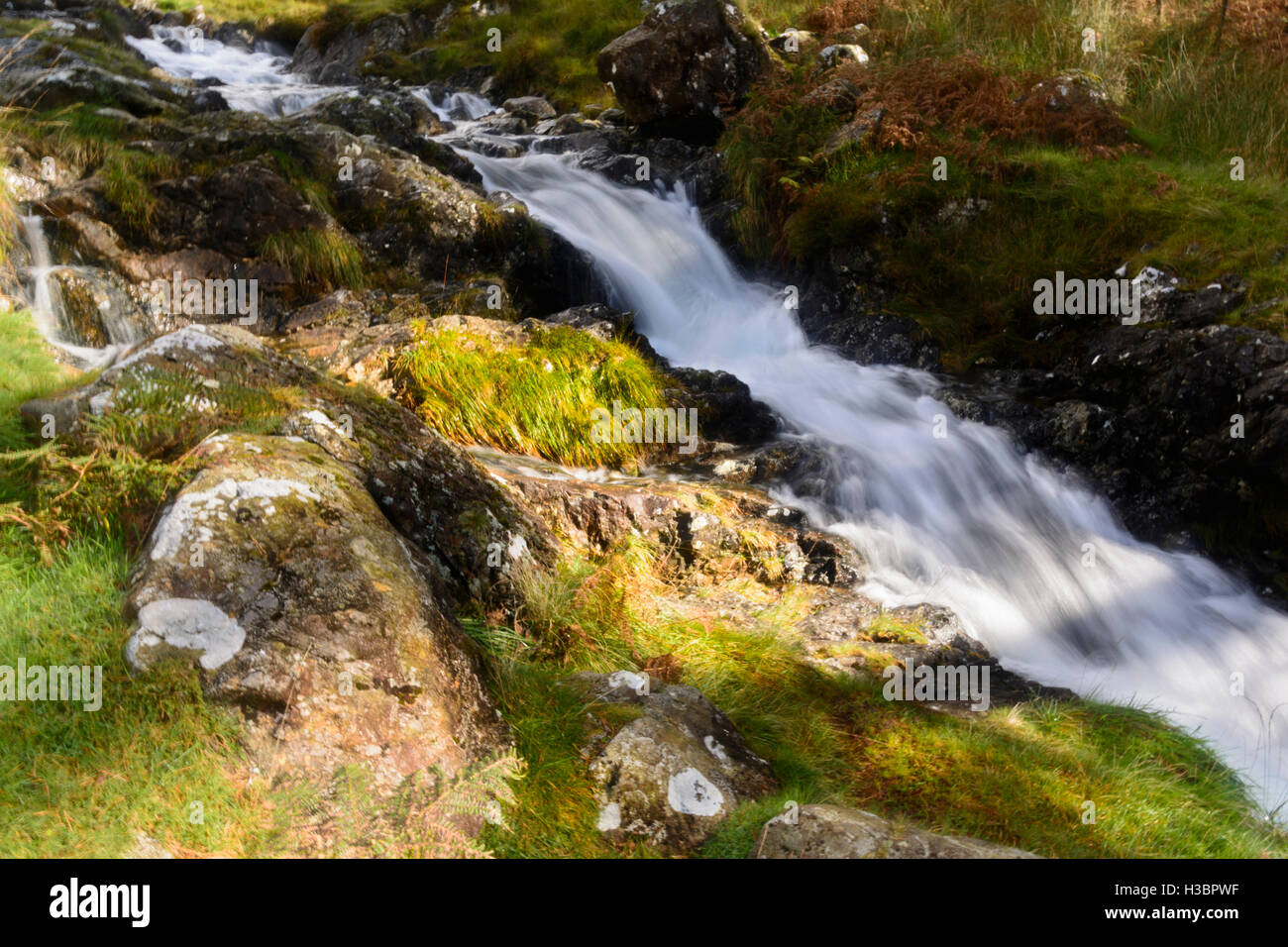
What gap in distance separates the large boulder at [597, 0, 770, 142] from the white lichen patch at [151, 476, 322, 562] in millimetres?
11626

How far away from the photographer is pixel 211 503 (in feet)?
10.1

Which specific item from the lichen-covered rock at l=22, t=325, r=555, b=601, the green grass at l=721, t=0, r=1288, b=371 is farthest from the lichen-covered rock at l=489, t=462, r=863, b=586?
the green grass at l=721, t=0, r=1288, b=371

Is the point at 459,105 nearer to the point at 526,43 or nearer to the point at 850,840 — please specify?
the point at 526,43

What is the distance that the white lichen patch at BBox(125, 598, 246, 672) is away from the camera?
2.73 m

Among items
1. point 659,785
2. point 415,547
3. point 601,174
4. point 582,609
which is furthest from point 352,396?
point 601,174

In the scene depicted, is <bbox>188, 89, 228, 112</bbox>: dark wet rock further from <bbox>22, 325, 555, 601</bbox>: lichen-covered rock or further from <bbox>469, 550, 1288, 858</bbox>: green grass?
<bbox>469, 550, 1288, 858</bbox>: green grass

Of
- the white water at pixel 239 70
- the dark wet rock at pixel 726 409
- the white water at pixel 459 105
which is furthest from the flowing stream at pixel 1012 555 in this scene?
the white water at pixel 459 105

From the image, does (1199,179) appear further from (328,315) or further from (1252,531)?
(328,315)

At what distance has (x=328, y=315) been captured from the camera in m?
7.91

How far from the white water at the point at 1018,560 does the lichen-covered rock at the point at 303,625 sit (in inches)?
147

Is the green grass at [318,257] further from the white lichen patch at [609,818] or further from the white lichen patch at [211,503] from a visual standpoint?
the white lichen patch at [609,818]

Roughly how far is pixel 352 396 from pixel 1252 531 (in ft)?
24.0

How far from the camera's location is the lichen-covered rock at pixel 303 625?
2.73 metres

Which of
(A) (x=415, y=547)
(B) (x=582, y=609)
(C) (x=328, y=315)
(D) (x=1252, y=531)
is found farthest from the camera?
(C) (x=328, y=315)
